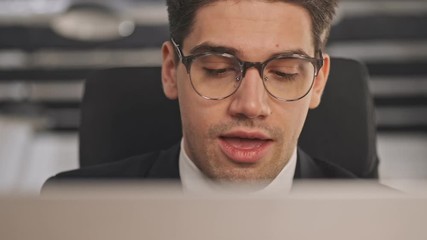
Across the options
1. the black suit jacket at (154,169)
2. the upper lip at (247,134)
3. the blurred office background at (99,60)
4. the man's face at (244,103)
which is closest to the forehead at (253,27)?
the man's face at (244,103)

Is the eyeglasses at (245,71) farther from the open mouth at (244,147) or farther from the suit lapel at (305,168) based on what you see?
the suit lapel at (305,168)

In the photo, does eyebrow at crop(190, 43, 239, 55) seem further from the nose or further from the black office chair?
the black office chair

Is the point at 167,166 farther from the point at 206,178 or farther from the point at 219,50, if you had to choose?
the point at 219,50

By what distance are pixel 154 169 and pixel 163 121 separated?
5.0 inches

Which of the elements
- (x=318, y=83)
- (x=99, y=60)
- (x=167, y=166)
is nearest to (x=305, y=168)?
(x=318, y=83)

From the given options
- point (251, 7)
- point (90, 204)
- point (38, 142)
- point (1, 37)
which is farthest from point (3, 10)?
point (90, 204)

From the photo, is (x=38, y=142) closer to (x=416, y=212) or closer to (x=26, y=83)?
(x=26, y=83)

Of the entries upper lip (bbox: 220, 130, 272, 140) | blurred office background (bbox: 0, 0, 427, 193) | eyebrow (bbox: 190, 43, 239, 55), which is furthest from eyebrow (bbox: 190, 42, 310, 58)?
blurred office background (bbox: 0, 0, 427, 193)

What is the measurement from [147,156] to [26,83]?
4.77 metres

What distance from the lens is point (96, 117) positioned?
114cm

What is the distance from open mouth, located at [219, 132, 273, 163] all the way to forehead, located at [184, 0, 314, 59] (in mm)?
139

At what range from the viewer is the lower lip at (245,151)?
2.91ft

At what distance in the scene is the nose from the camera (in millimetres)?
823

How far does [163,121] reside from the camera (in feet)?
3.70
